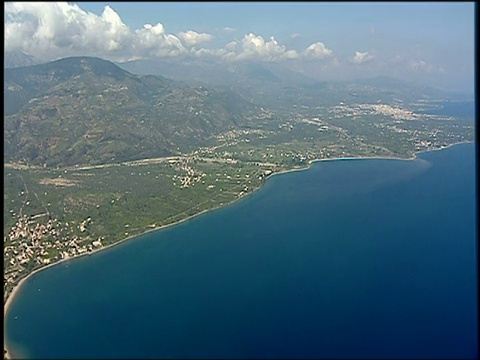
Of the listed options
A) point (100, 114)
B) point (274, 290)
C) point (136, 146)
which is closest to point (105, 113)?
point (100, 114)

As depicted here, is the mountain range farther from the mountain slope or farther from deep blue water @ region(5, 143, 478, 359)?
deep blue water @ region(5, 143, 478, 359)

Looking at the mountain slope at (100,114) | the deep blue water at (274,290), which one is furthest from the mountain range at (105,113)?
the deep blue water at (274,290)

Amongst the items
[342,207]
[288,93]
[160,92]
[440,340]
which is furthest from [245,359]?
[288,93]

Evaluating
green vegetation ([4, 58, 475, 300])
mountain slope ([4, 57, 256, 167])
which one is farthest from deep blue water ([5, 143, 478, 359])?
mountain slope ([4, 57, 256, 167])

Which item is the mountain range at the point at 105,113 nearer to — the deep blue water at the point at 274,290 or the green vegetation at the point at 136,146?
the green vegetation at the point at 136,146

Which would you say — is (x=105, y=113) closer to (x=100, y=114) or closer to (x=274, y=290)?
(x=100, y=114)

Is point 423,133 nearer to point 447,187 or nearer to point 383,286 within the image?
point 447,187
